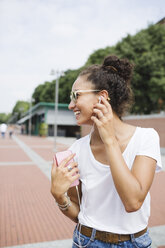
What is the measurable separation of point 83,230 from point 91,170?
1.12 ft

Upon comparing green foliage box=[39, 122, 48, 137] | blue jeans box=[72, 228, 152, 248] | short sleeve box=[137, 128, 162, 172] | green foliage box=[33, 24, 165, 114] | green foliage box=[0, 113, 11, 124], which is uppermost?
green foliage box=[33, 24, 165, 114]

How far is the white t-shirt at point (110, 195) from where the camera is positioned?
3.97ft

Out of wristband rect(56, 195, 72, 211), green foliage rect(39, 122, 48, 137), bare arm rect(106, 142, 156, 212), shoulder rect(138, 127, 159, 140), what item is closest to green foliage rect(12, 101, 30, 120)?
green foliage rect(39, 122, 48, 137)

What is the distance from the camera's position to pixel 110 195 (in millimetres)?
1247

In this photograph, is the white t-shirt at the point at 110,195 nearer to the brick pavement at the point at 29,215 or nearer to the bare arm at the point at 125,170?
the bare arm at the point at 125,170

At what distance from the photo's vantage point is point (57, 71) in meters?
18.1

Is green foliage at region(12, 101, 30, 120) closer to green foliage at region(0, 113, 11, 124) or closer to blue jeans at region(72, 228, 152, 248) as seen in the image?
green foliage at region(0, 113, 11, 124)

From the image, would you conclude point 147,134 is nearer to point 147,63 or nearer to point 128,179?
point 128,179

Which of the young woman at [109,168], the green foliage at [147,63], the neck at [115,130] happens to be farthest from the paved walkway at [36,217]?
the green foliage at [147,63]

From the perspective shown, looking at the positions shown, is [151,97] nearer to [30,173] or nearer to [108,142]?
[30,173]

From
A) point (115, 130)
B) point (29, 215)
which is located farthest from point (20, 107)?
point (115, 130)

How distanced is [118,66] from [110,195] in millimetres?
736

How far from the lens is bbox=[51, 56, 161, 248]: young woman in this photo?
110cm

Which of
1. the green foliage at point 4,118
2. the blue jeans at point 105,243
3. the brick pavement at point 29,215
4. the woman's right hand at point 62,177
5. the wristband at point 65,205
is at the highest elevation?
the woman's right hand at point 62,177
